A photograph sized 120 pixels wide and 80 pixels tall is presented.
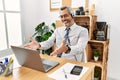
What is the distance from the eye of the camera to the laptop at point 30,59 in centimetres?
113

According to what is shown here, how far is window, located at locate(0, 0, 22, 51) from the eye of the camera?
9.05 feet

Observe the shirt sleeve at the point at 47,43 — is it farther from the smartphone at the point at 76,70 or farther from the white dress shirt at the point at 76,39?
the smartphone at the point at 76,70

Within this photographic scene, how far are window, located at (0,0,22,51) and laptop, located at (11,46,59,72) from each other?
1667 mm

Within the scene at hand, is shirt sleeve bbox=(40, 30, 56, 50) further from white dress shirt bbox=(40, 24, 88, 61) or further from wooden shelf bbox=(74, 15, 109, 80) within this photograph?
wooden shelf bbox=(74, 15, 109, 80)

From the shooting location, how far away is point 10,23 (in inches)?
116

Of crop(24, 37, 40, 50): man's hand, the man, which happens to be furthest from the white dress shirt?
crop(24, 37, 40, 50): man's hand

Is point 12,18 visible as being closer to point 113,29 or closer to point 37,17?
point 37,17

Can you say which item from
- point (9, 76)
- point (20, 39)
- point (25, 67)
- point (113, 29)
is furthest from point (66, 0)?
point (9, 76)

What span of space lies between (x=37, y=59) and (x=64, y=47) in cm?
40

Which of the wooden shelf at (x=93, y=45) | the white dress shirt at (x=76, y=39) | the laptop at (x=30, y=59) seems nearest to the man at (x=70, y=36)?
the white dress shirt at (x=76, y=39)

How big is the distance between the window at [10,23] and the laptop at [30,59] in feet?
5.47

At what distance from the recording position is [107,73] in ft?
8.52

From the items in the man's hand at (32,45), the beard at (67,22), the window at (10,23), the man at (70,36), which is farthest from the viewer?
the window at (10,23)

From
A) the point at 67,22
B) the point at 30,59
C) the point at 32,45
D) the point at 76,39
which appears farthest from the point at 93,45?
the point at 30,59
